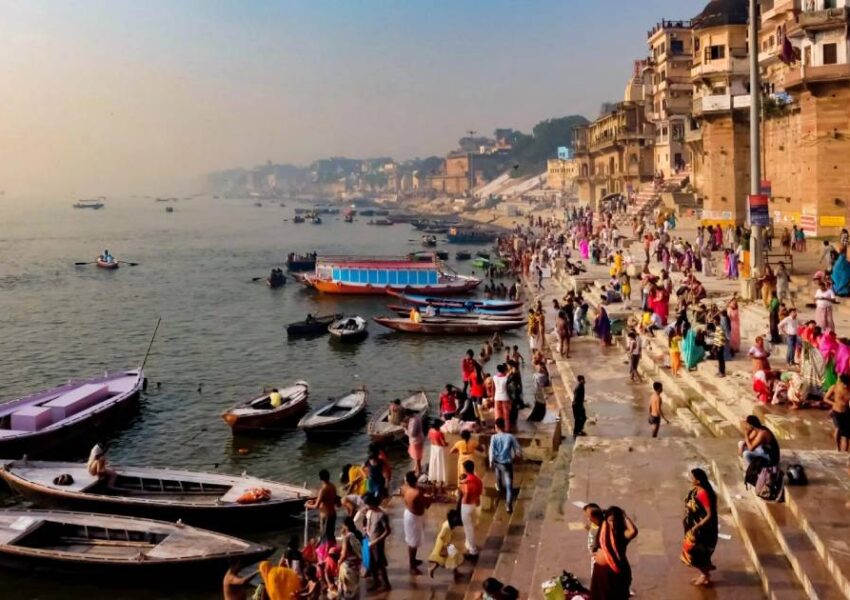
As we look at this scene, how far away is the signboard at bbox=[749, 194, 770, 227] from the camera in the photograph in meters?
15.6

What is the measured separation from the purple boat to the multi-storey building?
3900 cm

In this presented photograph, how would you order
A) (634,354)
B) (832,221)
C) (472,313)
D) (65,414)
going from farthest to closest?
(472,313)
(832,221)
(65,414)
(634,354)

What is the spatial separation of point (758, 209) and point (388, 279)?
26008 millimetres

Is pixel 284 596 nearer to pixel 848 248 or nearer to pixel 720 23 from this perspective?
pixel 848 248

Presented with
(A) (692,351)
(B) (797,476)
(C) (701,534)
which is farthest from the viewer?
(A) (692,351)

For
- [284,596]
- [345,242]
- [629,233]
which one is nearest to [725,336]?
[284,596]

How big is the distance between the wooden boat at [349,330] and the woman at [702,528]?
22279mm

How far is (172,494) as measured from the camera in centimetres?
1324

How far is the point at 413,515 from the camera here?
8.23 metres

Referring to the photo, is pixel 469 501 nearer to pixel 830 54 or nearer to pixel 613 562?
pixel 613 562

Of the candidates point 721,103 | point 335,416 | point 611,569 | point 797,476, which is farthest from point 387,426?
point 721,103

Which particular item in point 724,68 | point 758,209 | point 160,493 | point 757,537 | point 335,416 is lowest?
point 160,493

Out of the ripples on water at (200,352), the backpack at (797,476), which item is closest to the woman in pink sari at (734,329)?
the backpack at (797,476)

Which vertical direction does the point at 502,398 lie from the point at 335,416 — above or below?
above
